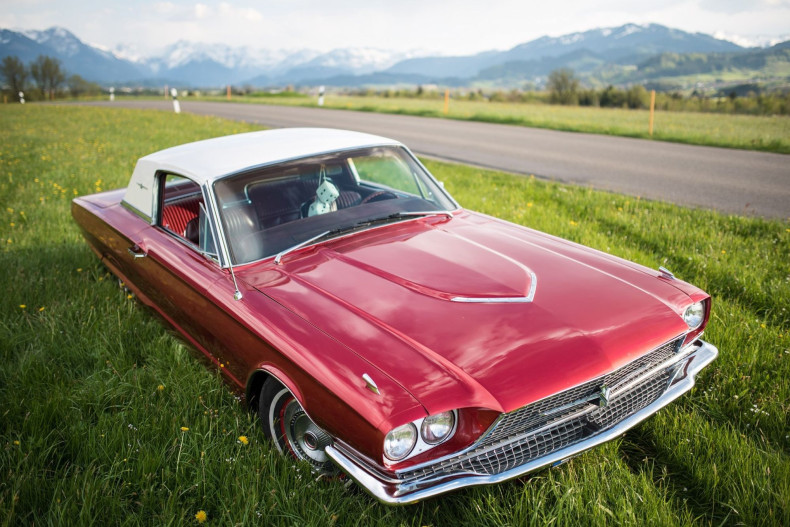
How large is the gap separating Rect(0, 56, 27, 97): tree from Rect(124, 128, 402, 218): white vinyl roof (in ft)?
218

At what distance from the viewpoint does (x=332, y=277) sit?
2578mm

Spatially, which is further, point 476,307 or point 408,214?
point 408,214

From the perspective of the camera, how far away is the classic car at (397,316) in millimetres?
1880

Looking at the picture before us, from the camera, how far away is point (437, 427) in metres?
1.88

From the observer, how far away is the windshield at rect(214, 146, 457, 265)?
2.90 meters

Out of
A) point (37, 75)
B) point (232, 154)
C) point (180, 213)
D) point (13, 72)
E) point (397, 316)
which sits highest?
point (13, 72)

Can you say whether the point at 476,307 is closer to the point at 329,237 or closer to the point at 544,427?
the point at 544,427

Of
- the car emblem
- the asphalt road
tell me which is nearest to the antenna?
the car emblem

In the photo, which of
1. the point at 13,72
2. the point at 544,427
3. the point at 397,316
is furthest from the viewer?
the point at 13,72

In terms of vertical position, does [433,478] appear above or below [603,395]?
below

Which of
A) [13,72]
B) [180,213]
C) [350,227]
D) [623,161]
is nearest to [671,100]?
[623,161]

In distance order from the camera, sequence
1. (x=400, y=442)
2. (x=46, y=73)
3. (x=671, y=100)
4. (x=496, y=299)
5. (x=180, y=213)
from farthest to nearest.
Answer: (x=46, y=73) → (x=671, y=100) → (x=180, y=213) → (x=496, y=299) → (x=400, y=442)

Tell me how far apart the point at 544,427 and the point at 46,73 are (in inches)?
2786

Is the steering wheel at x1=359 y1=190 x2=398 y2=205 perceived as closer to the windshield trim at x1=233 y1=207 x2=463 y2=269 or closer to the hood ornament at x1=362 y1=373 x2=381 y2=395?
the windshield trim at x1=233 y1=207 x2=463 y2=269
